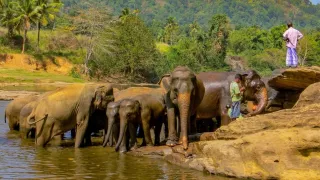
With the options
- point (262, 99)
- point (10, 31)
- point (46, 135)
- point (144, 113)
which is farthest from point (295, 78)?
point (10, 31)

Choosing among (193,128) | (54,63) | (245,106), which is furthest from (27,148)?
(54,63)

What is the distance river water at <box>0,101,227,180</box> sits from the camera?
440 inches

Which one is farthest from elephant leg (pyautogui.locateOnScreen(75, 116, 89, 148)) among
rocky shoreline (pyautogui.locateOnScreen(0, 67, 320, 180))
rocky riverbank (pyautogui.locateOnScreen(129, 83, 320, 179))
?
rocky riverbank (pyautogui.locateOnScreen(129, 83, 320, 179))

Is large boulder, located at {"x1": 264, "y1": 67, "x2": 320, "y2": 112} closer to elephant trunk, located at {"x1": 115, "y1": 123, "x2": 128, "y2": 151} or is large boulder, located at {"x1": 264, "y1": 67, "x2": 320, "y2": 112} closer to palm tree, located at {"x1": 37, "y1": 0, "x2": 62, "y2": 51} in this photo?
elephant trunk, located at {"x1": 115, "y1": 123, "x2": 128, "y2": 151}

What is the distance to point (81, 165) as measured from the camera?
1244cm

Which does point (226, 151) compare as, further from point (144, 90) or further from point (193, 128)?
point (144, 90)

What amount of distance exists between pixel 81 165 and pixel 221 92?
5347 millimetres

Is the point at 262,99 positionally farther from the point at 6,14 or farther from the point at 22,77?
the point at 6,14

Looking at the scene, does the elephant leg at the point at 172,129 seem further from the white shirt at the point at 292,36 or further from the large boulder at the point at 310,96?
the white shirt at the point at 292,36

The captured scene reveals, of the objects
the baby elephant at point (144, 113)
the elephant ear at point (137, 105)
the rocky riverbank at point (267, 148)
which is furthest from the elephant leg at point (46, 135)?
the rocky riverbank at point (267, 148)

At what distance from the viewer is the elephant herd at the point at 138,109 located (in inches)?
527

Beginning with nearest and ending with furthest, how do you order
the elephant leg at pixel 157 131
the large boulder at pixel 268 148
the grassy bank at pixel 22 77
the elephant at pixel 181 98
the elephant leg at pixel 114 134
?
1. the large boulder at pixel 268 148
2. the elephant at pixel 181 98
3. the elephant leg at pixel 114 134
4. the elephant leg at pixel 157 131
5. the grassy bank at pixel 22 77

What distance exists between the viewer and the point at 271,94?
55.4 feet

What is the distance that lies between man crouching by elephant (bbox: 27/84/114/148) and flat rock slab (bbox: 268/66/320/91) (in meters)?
4.63
